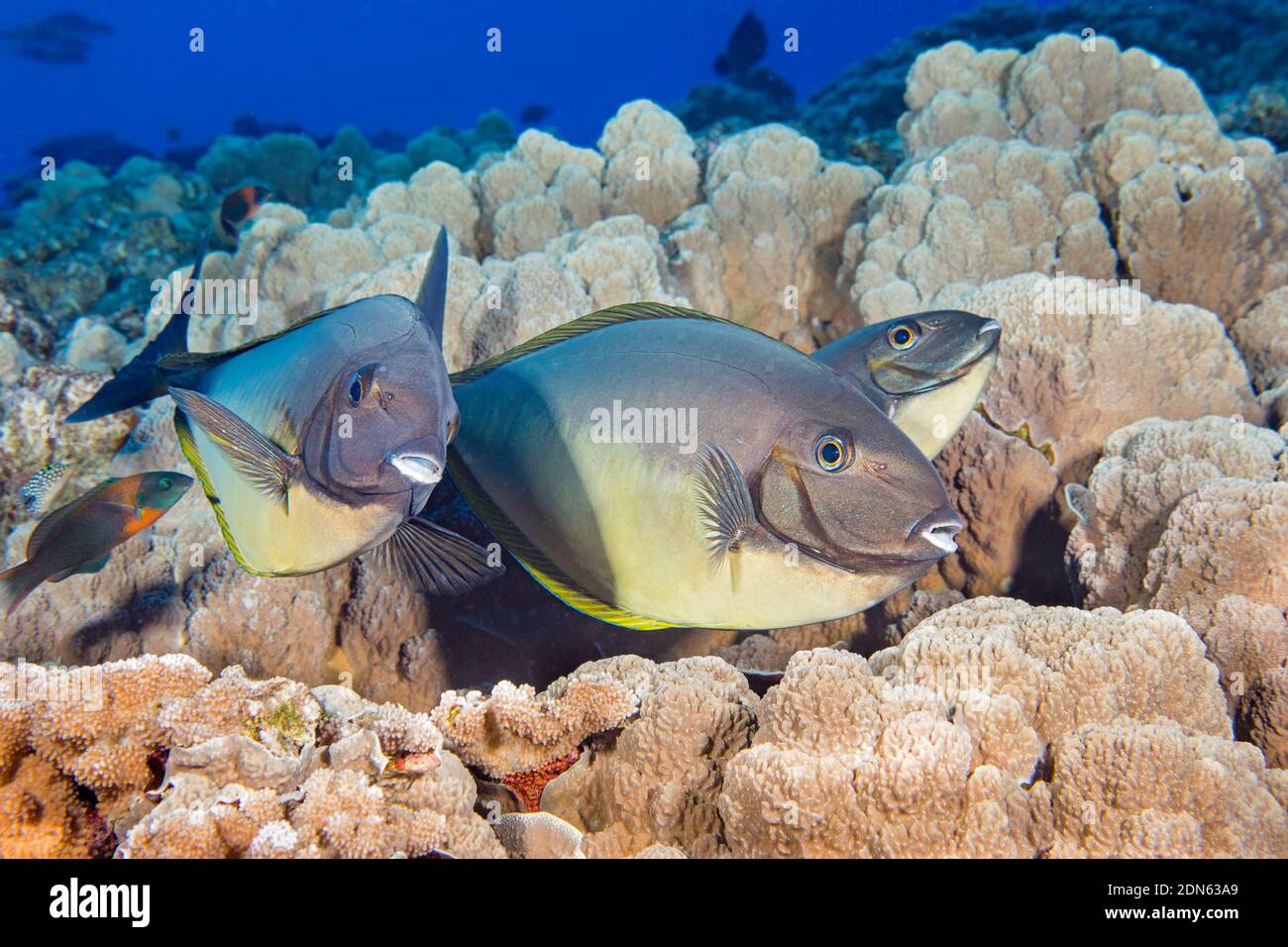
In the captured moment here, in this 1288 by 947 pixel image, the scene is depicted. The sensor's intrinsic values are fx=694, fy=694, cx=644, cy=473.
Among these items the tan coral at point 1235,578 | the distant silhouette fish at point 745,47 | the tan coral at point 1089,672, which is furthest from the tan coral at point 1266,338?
the distant silhouette fish at point 745,47

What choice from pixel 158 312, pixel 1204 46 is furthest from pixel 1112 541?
pixel 1204 46

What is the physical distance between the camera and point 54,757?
166 cm

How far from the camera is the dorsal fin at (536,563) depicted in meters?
1.77

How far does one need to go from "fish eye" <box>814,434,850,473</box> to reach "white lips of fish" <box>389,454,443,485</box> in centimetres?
82

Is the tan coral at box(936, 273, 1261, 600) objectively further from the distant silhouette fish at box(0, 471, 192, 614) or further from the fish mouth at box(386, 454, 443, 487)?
the distant silhouette fish at box(0, 471, 192, 614)

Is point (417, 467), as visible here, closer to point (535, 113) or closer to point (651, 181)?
point (651, 181)

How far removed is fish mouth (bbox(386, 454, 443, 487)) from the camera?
1336 mm

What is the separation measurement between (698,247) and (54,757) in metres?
3.78

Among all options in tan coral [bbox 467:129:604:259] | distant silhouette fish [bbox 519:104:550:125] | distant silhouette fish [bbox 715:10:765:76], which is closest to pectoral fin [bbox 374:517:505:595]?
tan coral [bbox 467:129:604:259]

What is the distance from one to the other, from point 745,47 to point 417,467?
2051cm

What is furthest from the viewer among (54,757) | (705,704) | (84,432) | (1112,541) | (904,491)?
(84,432)

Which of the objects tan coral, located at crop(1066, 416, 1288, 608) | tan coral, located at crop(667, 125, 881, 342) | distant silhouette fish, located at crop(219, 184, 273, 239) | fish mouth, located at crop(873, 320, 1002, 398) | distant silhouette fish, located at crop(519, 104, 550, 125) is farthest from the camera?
distant silhouette fish, located at crop(519, 104, 550, 125)

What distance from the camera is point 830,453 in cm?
156
